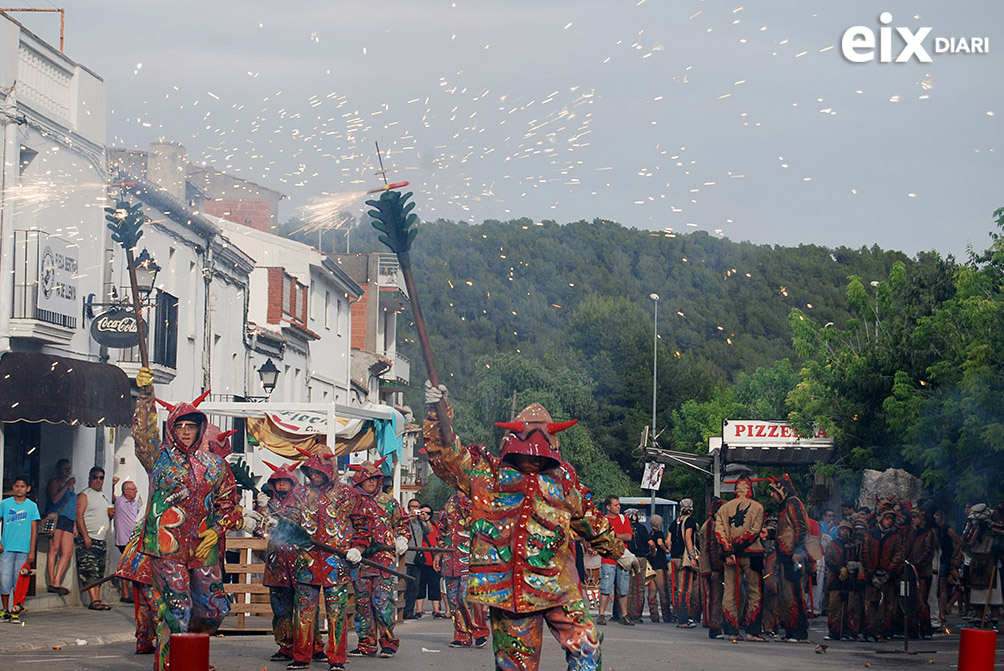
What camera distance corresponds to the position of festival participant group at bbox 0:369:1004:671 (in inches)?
336

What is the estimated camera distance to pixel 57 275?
20234 millimetres

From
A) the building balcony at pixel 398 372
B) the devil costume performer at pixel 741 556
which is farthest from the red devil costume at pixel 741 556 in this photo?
the building balcony at pixel 398 372

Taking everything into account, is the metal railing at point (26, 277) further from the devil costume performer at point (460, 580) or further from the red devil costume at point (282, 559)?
the red devil costume at point (282, 559)

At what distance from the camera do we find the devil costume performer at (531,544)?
27.5 feet

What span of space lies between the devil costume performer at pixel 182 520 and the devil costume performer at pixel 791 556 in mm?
8407

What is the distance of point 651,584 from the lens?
75.7 ft

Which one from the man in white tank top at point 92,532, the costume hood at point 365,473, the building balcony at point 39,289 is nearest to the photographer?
the costume hood at point 365,473

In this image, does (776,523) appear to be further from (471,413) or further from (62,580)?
(471,413)

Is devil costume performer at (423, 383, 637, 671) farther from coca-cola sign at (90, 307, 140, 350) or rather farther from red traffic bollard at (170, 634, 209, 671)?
coca-cola sign at (90, 307, 140, 350)

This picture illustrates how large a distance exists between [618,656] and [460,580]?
236cm

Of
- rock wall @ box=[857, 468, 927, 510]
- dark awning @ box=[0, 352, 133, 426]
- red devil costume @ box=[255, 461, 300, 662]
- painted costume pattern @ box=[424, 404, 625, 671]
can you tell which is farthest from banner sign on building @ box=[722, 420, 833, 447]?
painted costume pattern @ box=[424, 404, 625, 671]

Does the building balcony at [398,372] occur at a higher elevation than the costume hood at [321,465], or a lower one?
higher

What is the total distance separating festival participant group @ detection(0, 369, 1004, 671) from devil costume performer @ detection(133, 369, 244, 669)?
0.05ft

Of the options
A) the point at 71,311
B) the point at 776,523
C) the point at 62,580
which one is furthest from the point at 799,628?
the point at 71,311
